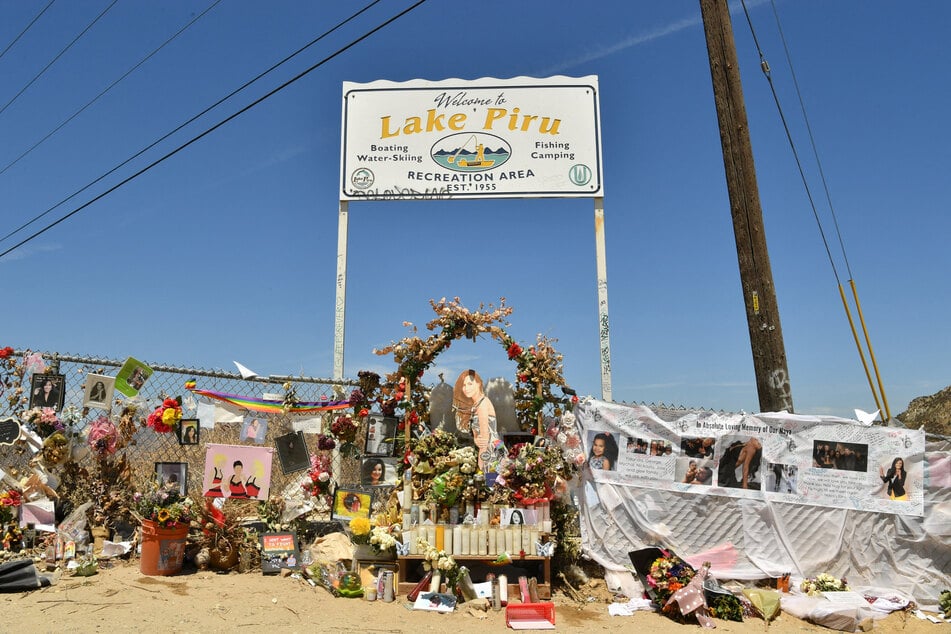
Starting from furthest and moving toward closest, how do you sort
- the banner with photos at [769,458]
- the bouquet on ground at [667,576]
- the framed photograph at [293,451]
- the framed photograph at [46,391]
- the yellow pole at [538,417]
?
the framed photograph at [293,451]
the framed photograph at [46,391]
the yellow pole at [538,417]
the banner with photos at [769,458]
the bouquet on ground at [667,576]

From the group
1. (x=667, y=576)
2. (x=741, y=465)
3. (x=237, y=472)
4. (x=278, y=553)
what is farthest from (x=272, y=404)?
(x=741, y=465)

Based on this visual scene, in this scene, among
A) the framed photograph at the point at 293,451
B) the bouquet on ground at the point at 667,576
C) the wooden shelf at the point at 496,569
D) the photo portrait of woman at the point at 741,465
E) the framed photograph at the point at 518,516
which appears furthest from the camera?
the framed photograph at the point at 293,451

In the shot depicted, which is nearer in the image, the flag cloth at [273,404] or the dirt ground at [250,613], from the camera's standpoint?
the dirt ground at [250,613]

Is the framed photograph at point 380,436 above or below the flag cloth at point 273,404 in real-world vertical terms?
below

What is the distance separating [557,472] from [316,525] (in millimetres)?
2703

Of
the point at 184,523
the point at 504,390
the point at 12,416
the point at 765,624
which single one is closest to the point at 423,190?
the point at 504,390

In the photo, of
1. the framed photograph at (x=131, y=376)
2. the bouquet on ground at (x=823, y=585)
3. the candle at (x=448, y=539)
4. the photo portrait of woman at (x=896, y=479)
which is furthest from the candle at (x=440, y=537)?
the photo portrait of woman at (x=896, y=479)

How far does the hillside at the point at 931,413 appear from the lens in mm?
13075

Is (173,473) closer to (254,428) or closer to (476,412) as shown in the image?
(254,428)

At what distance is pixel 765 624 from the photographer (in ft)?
19.6

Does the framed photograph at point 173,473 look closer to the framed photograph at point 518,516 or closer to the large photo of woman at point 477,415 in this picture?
the large photo of woman at point 477,415

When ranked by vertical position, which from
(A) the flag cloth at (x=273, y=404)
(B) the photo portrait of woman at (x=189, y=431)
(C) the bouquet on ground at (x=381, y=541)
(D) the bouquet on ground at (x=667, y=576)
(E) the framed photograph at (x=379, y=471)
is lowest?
(D) the bouquet on ground at (x=667, y=576)

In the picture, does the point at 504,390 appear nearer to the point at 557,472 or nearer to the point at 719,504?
the point at 557,472

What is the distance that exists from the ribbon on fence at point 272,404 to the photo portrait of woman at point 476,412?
1.32 metres
